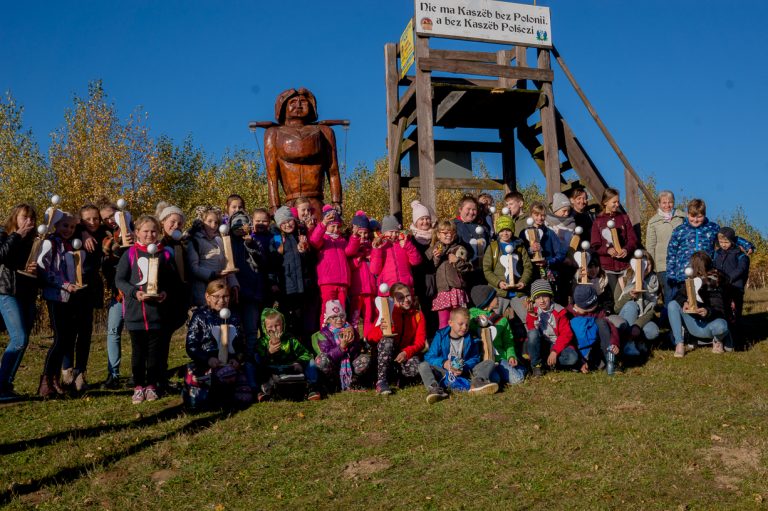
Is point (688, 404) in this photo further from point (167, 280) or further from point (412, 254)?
point (167, 280)

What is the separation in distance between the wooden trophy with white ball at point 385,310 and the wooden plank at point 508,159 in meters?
6.12

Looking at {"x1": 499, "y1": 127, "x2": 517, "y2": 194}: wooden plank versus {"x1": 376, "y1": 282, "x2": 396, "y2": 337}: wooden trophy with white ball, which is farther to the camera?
{"x1": 499, "y1": 127, "x2": 517, "y2": 194}: wooden plank

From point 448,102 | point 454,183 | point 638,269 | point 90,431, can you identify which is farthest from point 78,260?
point 454,183

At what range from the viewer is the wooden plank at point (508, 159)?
40.2ft

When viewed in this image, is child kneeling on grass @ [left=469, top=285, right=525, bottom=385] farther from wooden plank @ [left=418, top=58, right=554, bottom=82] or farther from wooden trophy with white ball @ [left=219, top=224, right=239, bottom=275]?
wooden plank @ [left=418, top=58, right=554, bottom=82]

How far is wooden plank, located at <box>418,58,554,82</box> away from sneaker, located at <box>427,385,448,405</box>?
527cm

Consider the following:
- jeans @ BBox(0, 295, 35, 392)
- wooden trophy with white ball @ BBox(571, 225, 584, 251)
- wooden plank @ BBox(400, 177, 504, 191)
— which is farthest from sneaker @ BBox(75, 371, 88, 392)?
wooden plank @ BBox(400, 177, 504, 191)

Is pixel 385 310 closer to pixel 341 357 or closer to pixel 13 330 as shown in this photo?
pixel 341 357

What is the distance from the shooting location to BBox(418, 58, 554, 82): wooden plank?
32.5 ft

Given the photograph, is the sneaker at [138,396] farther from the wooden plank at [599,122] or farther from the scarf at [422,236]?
the wooden plank at [599,122]

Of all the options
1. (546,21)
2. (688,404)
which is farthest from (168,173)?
(688,404)

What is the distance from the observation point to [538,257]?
26.5 ft

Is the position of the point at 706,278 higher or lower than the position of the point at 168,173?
lower

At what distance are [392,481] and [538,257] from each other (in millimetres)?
4305
